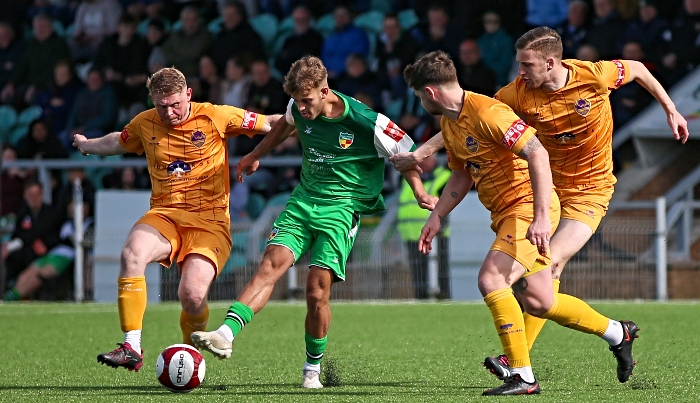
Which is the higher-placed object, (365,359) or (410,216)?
(410,216)

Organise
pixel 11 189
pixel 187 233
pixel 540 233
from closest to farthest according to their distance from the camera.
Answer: pixel 540 233 < pixel 187 233 < pixel 11 189

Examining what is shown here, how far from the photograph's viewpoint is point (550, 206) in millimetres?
6660

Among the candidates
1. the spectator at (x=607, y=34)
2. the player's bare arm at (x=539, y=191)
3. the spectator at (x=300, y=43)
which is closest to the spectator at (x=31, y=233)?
the spectator at (x=300, y=43)

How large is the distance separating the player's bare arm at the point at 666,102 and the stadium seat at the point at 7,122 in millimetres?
14688

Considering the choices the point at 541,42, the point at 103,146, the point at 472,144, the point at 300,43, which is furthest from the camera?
the point at 300,43

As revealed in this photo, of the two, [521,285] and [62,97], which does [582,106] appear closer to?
[521,285]

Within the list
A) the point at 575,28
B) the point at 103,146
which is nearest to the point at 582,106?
the point at 103,146

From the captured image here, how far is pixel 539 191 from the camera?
6.23m

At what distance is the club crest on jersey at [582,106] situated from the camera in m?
7.25

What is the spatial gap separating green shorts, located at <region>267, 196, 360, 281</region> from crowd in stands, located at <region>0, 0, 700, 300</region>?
29.2 feet

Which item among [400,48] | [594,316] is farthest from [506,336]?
[400,48]

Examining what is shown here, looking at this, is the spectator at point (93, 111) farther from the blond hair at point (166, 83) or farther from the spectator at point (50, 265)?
the blond hair at point (166, 83)

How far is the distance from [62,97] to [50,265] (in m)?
4.10

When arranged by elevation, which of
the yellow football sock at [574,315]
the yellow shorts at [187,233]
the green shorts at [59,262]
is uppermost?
the yellow shorts at [187,233]
